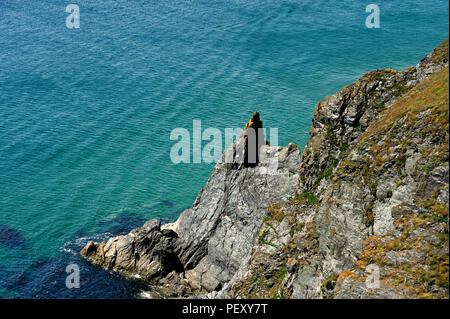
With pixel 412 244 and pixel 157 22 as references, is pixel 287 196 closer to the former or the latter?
pixel 412 244

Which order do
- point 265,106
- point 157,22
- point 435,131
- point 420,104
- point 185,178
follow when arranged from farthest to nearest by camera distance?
1. point 157,22
2. point 265,106
3. point 185,178
4. point 420,104
5. point 435,131

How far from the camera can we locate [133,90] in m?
111

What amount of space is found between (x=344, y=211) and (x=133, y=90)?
84.8 metres

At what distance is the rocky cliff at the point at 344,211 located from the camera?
29156 millimetres

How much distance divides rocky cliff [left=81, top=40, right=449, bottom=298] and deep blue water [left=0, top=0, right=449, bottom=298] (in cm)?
1298

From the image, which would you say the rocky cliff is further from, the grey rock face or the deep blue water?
the deep blue water

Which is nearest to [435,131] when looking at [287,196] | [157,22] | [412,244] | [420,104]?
[420,104]

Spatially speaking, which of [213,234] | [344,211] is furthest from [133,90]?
[344,211]

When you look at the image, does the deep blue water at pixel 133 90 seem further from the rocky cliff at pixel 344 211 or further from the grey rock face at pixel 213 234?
the rocky cliff at pixel 344 211

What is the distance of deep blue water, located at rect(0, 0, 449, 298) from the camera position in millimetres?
72125

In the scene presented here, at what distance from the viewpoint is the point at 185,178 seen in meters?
83.9

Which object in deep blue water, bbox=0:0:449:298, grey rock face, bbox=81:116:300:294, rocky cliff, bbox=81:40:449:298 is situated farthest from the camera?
deep blue water, bbox=0:0:449:298

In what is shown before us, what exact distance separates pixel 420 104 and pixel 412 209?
864cm

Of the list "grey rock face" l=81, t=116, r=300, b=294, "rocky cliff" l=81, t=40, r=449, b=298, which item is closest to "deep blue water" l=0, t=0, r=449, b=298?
"grey rock face" l=81, t=116, r=300, b=294
